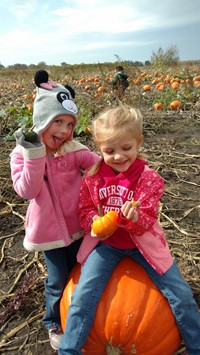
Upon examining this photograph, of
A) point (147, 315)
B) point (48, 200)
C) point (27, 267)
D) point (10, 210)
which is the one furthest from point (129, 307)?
point (10, 210)

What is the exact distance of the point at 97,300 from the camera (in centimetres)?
210

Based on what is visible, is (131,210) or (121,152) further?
A: (121,152)

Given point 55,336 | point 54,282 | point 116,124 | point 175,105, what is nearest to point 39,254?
point 54,282

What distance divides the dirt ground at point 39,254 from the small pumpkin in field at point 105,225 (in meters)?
0.87

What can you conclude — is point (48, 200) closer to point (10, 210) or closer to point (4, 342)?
point (4, 342)

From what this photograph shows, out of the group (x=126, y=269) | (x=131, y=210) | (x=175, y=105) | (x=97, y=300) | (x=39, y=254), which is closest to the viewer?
(x=131, y=210)

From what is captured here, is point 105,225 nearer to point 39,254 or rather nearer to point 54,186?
point 54,186

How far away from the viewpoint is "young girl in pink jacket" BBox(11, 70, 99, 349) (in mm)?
2223

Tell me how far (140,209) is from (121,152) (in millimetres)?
339

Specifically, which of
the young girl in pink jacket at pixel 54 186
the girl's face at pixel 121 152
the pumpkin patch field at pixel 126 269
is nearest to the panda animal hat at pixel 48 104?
the young girl in pink jacket at pixel 54 186

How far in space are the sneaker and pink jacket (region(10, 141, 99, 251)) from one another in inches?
21.4

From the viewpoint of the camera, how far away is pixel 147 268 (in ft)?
7.18

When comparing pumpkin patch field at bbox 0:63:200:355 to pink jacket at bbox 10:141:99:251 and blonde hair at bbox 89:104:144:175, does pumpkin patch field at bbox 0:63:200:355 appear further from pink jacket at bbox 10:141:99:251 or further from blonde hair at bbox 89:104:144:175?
blonde hair at bbox 89:104:144:175

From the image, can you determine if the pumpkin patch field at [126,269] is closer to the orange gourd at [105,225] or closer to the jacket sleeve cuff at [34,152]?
the orange gourd at [105,225]
